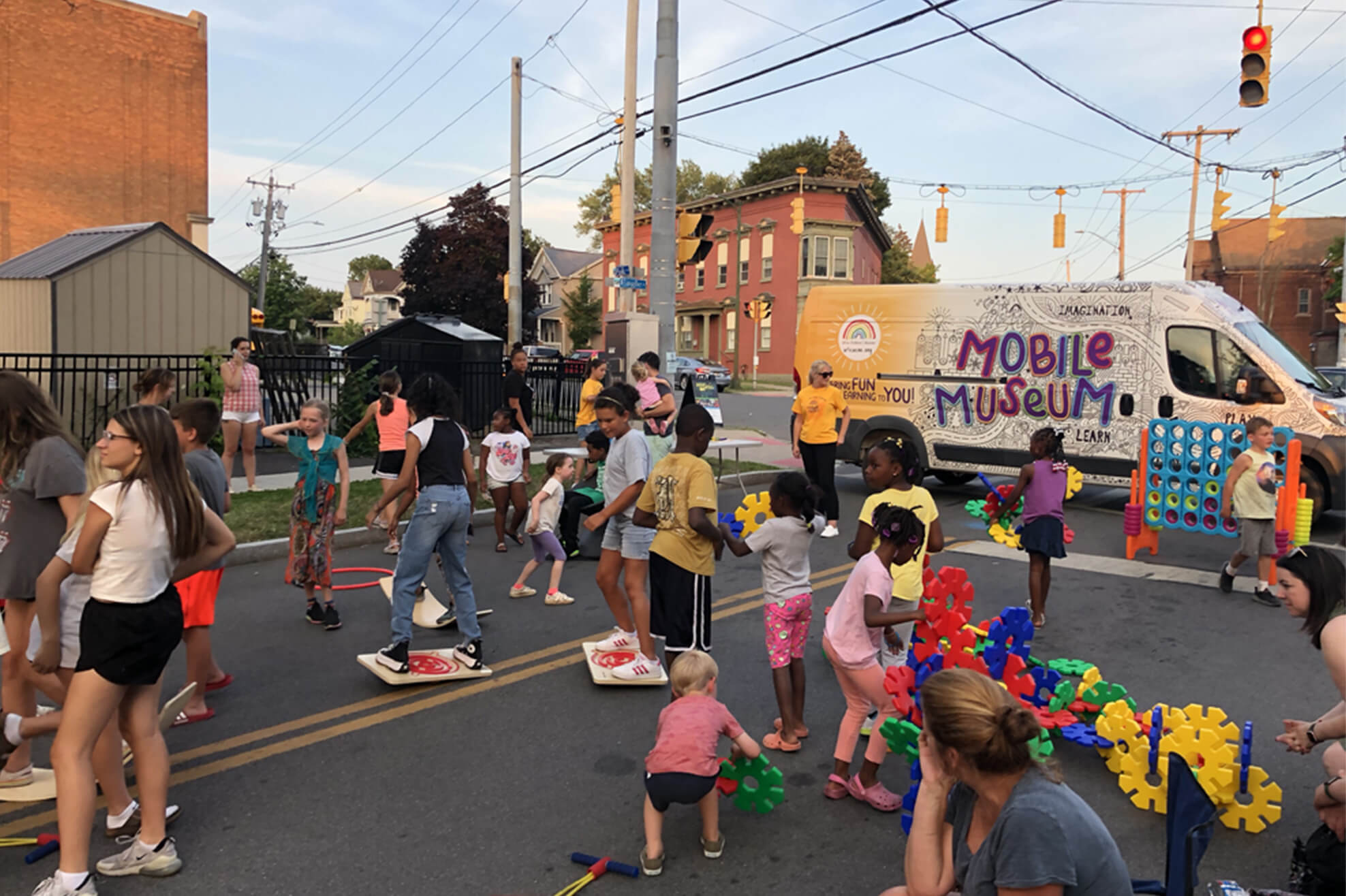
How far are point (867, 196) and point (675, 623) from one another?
1820 inches

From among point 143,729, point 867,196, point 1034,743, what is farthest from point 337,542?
point 867,196

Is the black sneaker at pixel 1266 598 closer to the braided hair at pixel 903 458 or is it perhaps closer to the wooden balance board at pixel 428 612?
the braided hair at pixel 903 458

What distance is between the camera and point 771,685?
558 centimetres

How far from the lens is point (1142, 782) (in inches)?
163

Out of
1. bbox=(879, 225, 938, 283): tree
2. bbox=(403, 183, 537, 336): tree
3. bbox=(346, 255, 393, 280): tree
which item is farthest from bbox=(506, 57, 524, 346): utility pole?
bbox=(346, 255, 393, 280): tree

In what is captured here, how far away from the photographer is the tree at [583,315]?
2269 inches

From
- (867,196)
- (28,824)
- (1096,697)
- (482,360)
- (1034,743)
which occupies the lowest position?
(28,824)

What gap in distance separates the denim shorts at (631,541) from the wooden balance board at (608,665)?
0.60 m

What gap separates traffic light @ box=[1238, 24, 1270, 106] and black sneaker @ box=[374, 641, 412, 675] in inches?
459

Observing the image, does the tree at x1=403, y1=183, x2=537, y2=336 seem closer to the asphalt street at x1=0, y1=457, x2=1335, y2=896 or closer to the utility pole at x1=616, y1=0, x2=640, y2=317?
the utility pole at x1=616, y1=0, x2=640, y2=317

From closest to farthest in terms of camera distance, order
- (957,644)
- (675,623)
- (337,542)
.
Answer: (957,644) < (675,623) < (337,542)

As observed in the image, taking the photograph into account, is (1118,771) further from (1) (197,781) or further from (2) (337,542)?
(2) (337,542)

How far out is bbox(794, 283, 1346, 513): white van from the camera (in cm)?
A: 1038

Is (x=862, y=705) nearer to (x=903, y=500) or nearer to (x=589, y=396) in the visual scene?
(x=903, y=500)
